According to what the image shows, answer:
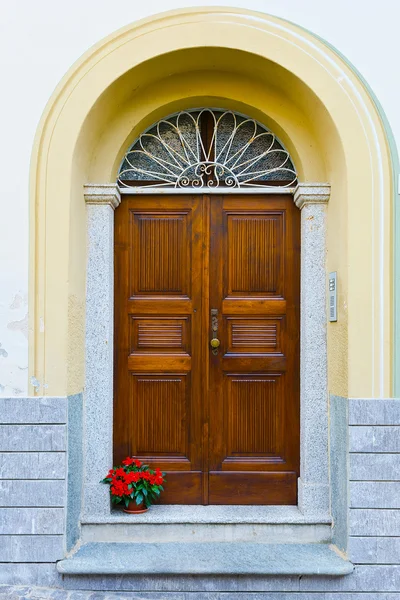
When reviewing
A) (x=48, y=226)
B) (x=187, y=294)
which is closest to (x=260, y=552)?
(x=187, y=294)

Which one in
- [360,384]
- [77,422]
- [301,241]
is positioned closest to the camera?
[360,384]

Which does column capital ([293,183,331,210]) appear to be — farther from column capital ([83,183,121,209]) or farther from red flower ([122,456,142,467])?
red flower ([122,456,142,467])

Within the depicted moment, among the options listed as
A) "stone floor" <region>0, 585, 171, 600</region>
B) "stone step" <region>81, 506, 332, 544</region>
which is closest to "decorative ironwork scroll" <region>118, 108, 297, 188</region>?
"stone step" <region>81, 506, 332, 544</region>

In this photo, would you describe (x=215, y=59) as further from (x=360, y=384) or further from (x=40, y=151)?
(x=360, y=384)

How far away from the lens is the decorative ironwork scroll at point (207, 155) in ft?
14.0

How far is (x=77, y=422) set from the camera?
386 centimetres

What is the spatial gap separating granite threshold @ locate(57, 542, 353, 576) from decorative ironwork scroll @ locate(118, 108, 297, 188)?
285cm

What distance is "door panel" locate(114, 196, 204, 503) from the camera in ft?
13.8

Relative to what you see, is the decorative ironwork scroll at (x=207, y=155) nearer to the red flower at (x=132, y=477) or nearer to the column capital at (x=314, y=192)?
the column capital at (x=314, y=192)

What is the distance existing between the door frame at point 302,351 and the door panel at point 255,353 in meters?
0.12

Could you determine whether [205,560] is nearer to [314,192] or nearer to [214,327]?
[214,327]

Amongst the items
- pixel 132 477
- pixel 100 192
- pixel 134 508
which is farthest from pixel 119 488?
pixel 100 192

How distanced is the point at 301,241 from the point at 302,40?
1.50 metres

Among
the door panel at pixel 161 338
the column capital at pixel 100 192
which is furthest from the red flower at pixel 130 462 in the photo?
the column capital at pixel 100 192
